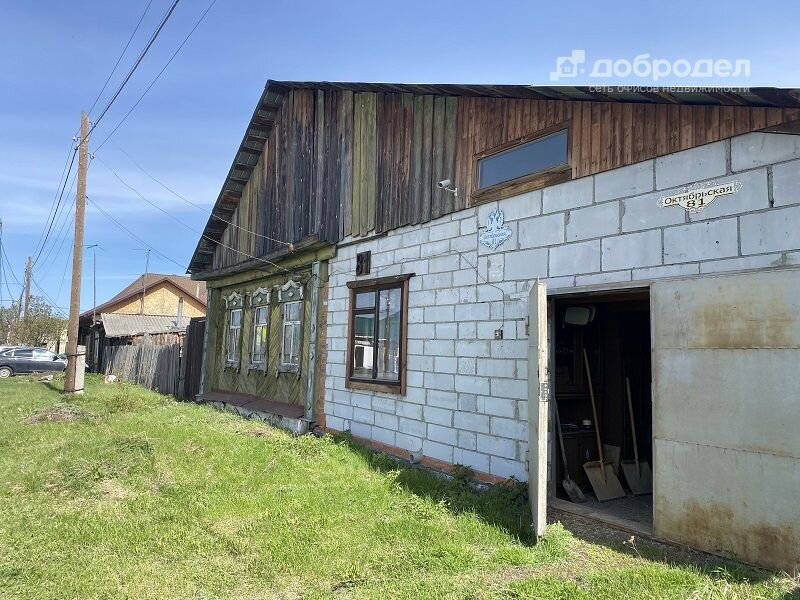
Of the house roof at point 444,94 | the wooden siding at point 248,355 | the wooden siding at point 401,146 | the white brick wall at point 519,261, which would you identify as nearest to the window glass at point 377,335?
the white brick wall at point 519,261

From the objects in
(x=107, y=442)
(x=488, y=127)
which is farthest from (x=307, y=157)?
(x=107, y=442)

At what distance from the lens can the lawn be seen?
3.96 meters

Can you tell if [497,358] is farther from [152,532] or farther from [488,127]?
[152,532]

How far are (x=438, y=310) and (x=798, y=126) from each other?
4411mm

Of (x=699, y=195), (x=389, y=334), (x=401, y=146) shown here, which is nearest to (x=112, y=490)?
(x=389, y=334)

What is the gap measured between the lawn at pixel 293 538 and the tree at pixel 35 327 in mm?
46346

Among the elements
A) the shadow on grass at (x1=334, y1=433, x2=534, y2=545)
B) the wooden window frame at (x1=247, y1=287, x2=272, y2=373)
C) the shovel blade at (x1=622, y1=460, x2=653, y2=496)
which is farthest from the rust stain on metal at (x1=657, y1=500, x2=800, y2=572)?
the wooden window frame at (x1=247, y1=287, x2=272, y2=373)

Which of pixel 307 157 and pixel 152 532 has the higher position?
pixel 307 157

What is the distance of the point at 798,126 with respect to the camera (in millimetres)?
4152

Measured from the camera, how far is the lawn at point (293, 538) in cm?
396

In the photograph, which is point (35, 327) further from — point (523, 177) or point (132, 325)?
point (523, 177)

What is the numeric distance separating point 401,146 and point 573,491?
5.47 meters

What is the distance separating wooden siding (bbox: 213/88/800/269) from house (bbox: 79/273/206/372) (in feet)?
57.9

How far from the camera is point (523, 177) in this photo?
21.1ft
